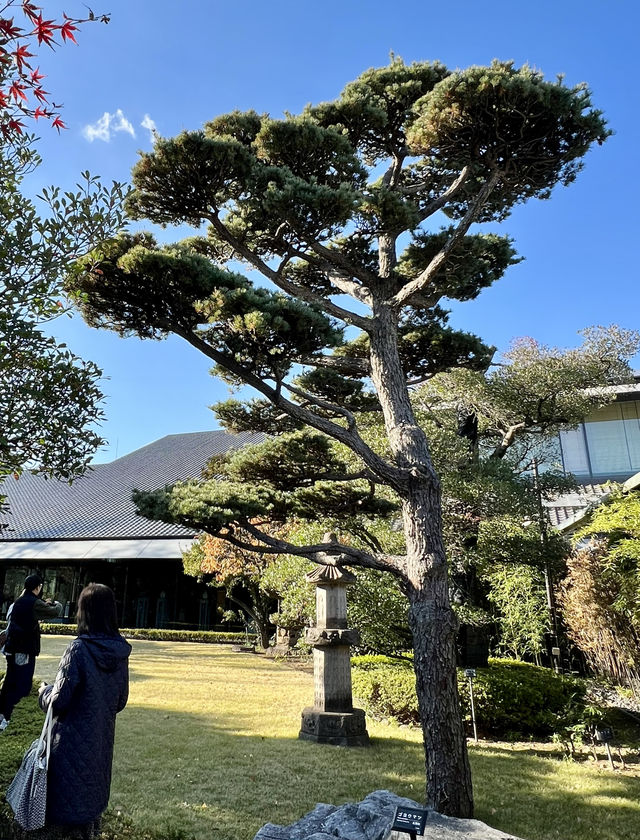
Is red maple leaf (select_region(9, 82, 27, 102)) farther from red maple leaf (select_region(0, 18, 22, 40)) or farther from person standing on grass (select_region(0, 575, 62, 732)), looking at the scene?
person standing on grass (select_region(0, 575, 62, 732))

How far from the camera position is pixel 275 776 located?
6.14 meters

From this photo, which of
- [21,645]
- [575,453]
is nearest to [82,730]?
[21,645]

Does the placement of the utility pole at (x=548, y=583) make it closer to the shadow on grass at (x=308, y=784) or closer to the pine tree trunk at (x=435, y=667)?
the shadow on grass at (x=308, y=784)

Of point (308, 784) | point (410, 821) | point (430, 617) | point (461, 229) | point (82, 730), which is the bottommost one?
point (308, 784)

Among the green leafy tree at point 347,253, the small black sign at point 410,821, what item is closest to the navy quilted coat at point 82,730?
the small black sign at point 410,821

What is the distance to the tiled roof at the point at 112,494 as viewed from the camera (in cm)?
2319

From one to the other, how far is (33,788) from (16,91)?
142 inches

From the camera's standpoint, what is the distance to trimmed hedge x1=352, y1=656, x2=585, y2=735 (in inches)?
344

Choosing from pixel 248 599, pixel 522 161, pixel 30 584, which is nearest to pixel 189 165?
pixel 522 161

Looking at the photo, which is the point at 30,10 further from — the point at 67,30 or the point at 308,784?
the point at 308,784

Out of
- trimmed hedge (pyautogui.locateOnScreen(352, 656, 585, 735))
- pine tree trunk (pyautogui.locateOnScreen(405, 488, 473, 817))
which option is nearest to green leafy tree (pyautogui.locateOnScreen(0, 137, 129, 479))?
pine tree trunk (pyautogui.locateOnScreen(405, 488, 473, 817))

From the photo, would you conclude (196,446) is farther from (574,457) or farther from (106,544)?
(574,457)

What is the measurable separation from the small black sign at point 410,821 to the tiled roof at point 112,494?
1834cm

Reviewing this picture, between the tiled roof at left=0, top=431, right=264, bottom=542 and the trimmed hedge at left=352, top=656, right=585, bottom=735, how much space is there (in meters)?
12.6
